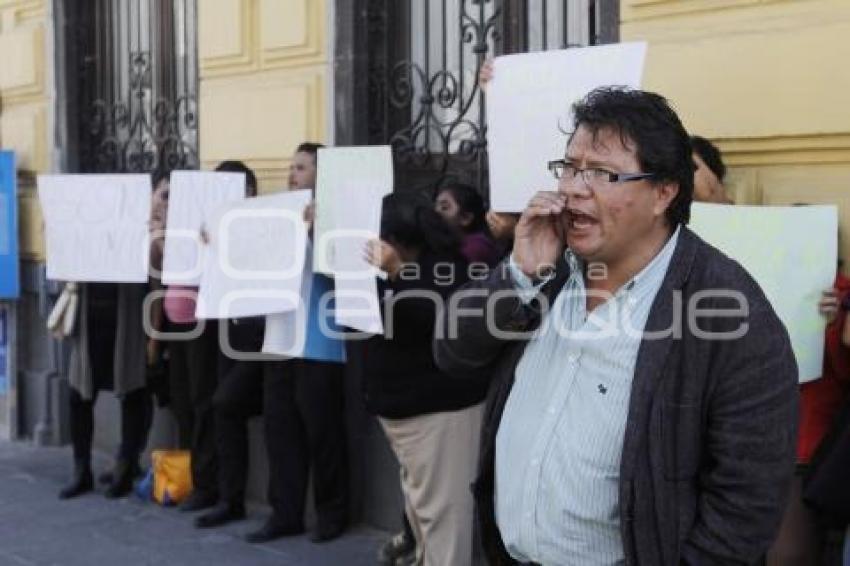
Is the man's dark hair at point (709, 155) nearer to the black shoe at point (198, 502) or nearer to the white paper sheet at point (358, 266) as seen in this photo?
the white paper sheet at point (358, 266)

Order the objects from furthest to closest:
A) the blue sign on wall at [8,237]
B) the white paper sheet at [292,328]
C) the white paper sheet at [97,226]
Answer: the blue sign on wall at [8,237]
the white paper sheet at [97,226]
the white paper sheet at [292,328]

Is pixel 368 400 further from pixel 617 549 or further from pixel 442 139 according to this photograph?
pixel 617 549

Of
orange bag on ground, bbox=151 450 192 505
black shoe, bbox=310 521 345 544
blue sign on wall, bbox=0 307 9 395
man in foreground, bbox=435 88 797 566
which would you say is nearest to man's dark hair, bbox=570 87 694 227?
man in foreground, bbox=435 88 797 566

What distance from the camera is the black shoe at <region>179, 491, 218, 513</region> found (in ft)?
21.4

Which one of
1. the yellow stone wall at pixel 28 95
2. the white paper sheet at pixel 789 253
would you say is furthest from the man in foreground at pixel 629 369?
the yellow stone wall at pixel 28 95

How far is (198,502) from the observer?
6531mm

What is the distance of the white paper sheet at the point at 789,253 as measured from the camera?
3.52 meters

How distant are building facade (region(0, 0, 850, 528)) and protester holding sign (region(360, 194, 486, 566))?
3.34 feet

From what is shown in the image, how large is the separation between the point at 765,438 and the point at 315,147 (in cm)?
379

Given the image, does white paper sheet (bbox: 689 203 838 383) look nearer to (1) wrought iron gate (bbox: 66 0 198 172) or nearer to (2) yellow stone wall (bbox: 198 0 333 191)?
(2) yellow stone wall (bbox: 198 0 333 191)

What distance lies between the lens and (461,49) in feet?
19.5

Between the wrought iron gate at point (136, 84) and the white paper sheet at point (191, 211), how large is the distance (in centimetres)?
155

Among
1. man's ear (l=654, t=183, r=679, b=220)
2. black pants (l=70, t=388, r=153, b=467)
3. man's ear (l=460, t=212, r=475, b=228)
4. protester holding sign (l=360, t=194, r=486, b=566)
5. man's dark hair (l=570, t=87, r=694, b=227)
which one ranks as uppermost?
man's dark hair (l=570, t=87, r=694, b=227)

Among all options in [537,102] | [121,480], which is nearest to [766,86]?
[537,102]
